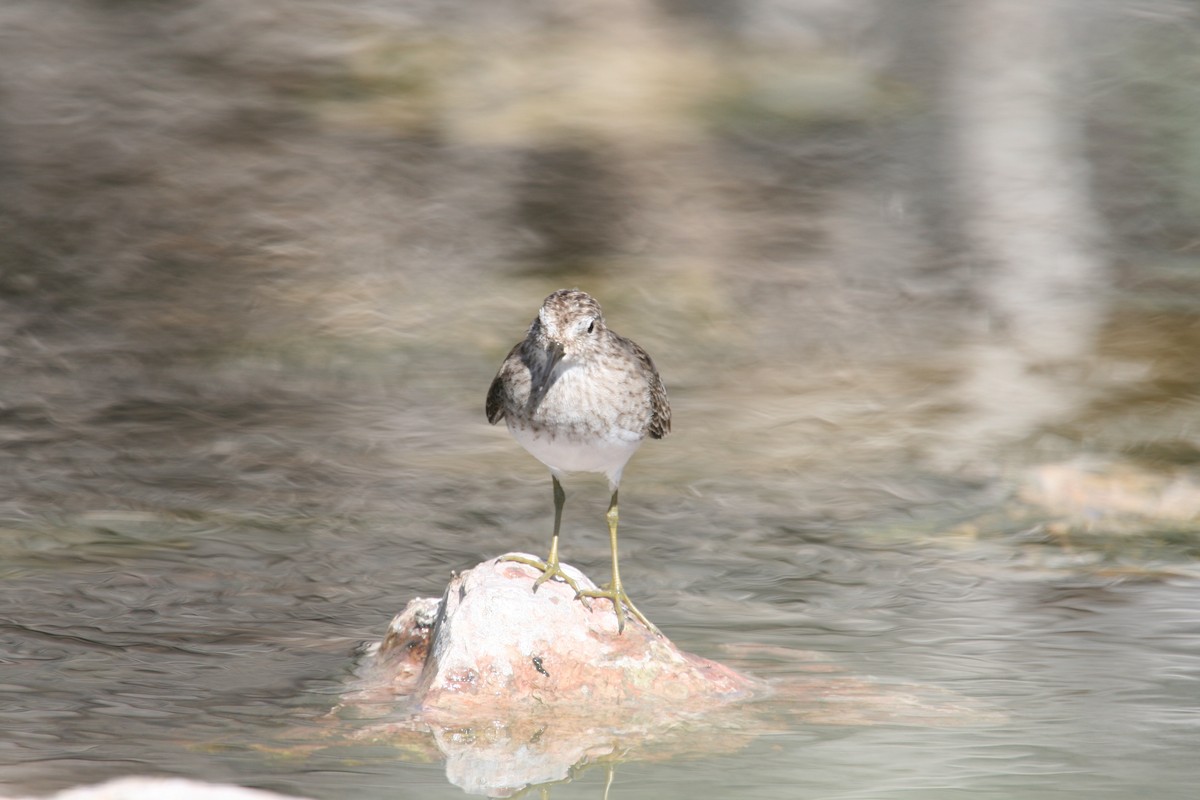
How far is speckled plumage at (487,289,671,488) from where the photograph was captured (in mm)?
6234

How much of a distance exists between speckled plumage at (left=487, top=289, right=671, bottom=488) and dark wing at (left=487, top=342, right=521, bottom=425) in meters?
0.09

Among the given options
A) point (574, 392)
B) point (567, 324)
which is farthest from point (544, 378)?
point (567, 324)

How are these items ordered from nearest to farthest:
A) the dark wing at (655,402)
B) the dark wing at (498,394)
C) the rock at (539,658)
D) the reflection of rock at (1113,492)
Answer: the rock at (539,658) → the dark wing at (498,394) → the dark wing at (655,402) → the reflection of rock at (1113,492)

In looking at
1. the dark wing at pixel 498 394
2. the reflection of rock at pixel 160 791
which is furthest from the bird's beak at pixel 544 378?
the reflection of rock at pixel 160 791

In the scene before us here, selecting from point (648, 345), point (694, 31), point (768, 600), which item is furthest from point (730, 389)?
point (768, 600)

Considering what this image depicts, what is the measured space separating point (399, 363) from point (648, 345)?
2.40 metres

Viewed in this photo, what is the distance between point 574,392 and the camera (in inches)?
249

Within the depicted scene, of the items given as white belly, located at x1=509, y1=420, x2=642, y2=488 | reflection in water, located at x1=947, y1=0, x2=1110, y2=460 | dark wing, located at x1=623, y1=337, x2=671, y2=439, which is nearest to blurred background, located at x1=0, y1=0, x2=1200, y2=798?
reflection in water, located at x1=947, y1=0, x2=1110, y2=460

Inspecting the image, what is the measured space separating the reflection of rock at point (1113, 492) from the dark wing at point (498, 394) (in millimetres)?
6520

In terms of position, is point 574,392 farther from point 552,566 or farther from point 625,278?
point 625,278

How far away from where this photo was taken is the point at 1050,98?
1672 centimetres

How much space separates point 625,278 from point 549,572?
31.1 ft

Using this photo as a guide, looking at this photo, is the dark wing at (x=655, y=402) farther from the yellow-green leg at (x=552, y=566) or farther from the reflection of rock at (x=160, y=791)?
the reflection of rock at (x=160, y=791)

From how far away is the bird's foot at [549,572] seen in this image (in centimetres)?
678
